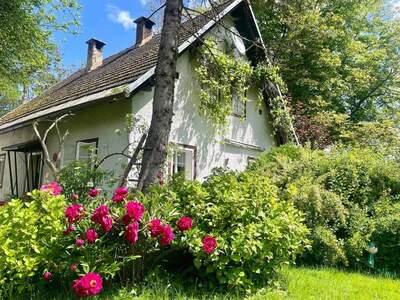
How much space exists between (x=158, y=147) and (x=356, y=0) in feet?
64.7

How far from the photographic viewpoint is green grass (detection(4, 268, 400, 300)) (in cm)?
386

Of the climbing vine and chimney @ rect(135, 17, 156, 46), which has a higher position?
chimney @ rect(135, 17, 156, 46)

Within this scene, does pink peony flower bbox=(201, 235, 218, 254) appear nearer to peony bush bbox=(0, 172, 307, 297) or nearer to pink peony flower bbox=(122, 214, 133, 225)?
peony bush bbox=(0, 172, 307, 297)

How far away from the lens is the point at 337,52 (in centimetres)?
2025

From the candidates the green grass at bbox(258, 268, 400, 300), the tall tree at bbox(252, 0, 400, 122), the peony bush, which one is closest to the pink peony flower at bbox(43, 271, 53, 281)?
the peony bush

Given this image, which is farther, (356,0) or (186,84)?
(356,0)

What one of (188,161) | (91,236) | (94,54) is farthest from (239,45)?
Answer: (91,236)

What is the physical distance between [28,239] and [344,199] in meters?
5.67

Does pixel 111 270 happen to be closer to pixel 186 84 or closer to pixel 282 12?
pixel 186 84

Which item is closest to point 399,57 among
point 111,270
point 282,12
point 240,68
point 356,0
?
point 356,0

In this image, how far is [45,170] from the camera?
37.8 ft

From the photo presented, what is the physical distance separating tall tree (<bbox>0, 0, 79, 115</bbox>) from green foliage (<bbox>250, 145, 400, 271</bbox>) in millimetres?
8044

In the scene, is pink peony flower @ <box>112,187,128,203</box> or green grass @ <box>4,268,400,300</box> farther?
pink peony flower @ <box>112,187,128,203</box>

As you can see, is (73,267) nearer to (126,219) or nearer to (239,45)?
(126,219)
